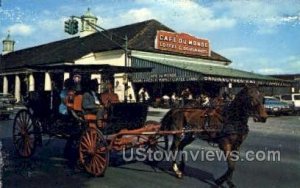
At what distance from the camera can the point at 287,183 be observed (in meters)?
7.75

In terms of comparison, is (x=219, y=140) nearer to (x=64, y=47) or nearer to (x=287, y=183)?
(x=287, y=183)

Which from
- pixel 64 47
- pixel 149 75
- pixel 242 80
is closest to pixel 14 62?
pixel 64 47

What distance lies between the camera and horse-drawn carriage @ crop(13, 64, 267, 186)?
7.41 m

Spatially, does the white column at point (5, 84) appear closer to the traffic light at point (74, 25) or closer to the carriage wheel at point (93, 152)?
the traffic light at point (74, 25)

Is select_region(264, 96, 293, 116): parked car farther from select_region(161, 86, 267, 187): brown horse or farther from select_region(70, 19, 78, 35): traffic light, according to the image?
select_region(161, 86, 267, 187): brown horse

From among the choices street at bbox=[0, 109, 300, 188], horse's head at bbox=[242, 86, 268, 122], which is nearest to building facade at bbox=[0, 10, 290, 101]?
street at bbox=[0, 109, 300, 188]

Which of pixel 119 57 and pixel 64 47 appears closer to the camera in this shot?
pixel 119 57

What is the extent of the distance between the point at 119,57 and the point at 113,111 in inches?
1099

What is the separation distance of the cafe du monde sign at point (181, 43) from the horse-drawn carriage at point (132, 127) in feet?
93.0

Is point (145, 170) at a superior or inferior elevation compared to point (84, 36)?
inferior

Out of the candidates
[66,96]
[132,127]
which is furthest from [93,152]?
[66,96]

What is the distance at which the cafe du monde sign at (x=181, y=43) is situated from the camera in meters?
38.8

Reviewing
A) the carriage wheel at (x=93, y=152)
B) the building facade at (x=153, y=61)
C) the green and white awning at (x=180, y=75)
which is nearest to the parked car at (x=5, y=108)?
the building facade at (x=153, y=61)

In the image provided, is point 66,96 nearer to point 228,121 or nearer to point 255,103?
point 228,121
